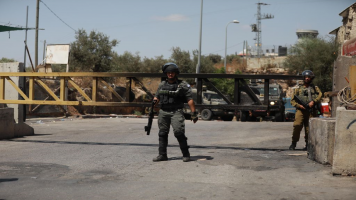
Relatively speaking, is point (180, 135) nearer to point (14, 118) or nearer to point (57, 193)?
point (57, 193)

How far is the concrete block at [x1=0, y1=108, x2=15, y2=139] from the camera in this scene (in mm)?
12320

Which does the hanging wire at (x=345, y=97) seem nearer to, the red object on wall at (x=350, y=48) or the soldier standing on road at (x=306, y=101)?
the red object on wall at (x=350, y=48)

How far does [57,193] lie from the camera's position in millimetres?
5754

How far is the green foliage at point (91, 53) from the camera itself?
137 ft

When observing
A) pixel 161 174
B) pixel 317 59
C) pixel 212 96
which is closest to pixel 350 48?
pixel 161 174

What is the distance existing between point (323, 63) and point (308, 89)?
1237 inches

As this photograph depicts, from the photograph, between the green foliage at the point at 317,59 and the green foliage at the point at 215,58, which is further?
the green foliage at the point at 215,58

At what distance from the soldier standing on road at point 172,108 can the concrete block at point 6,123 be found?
570 centimetres

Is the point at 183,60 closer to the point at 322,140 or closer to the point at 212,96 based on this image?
the point at 212,96

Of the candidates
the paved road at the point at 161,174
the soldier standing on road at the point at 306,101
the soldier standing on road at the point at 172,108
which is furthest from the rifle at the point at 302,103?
the soldier standing on road at the point at 172,108

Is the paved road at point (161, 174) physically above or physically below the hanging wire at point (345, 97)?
below

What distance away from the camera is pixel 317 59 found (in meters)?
41.2

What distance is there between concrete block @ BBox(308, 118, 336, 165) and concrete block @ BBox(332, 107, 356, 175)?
0.78 metres

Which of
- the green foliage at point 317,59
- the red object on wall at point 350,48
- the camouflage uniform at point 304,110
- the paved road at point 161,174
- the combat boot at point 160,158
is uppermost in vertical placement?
the green foliage at point 317,59
